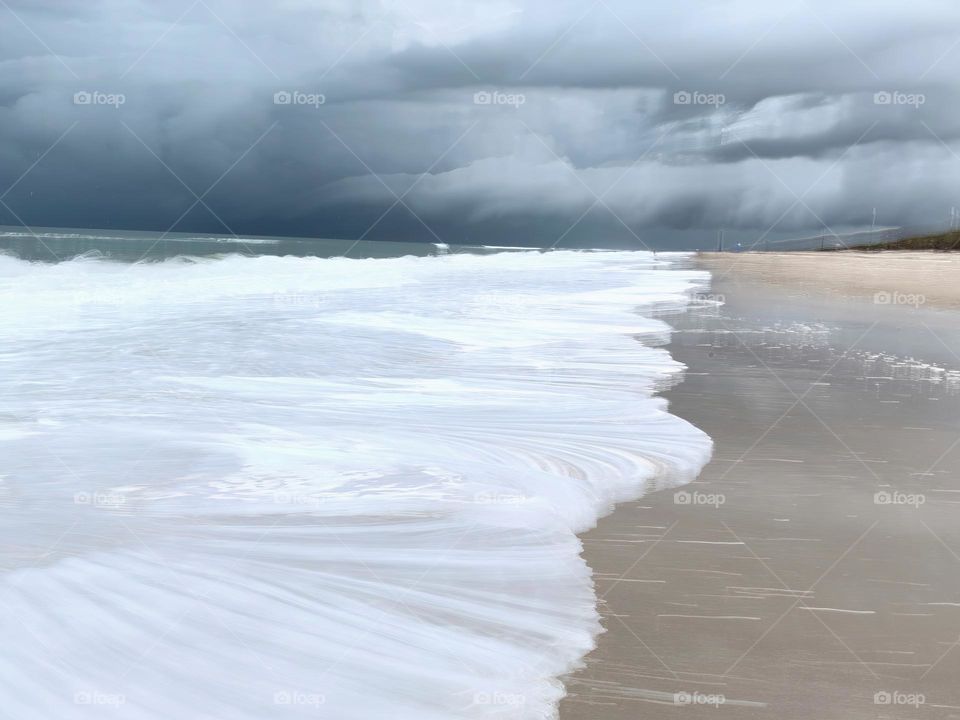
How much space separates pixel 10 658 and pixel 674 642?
202 cm

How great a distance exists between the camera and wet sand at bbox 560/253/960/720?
248cm

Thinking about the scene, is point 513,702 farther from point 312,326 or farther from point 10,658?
point 312,326

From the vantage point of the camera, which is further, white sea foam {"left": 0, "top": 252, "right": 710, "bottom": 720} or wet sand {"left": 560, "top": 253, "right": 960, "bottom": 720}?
white sea foam {"left": 0, "top": 252, "right": 710, "bottom": 720}

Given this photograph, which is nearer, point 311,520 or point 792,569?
point 792,569

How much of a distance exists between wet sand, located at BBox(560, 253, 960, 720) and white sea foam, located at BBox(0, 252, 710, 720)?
199 mm

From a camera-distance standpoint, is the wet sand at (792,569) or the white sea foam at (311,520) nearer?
the wet sand at (792,569)

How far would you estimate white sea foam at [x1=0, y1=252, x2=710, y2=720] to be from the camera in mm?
2648

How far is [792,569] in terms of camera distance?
11.1 feet

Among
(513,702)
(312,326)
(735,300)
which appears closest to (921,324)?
(735,300)

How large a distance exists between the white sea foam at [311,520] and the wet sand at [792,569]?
0.20 m

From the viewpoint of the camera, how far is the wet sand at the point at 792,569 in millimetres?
2482

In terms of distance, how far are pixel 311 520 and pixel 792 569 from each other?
2013mm

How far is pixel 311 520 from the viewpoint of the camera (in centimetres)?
399

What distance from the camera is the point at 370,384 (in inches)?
294
